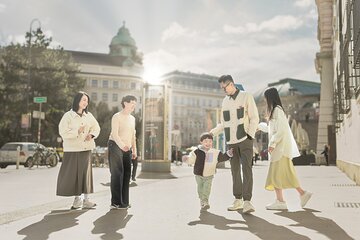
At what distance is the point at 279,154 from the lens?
6953 mm

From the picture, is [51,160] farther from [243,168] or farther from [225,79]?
[243,168]

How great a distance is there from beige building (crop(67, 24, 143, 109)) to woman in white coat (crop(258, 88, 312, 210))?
9637 centimetres

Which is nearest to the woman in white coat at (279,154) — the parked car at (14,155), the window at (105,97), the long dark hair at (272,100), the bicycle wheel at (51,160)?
the long dark hair at (272,100)

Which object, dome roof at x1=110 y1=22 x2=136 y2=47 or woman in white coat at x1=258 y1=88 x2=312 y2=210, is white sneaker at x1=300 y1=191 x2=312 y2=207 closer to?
woman in white coat at x1=258 y1=88 x2=312 y2=210

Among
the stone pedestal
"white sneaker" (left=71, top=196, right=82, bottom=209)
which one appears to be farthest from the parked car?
"white sneaker" (left=71, top=196, right=82, bottom=209)

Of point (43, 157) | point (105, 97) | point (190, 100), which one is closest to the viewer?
point (43, 157)

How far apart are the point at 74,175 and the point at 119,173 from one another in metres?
0.67

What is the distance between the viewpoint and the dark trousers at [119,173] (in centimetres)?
695

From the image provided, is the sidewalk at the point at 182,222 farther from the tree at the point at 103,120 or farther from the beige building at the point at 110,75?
the beige building at the point at 110,75

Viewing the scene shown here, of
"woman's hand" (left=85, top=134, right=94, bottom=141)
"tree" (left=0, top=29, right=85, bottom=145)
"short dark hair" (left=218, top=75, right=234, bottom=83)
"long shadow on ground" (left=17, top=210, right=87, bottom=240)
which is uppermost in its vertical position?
"tree" (left=0, top=29, right=85, bottom=145)

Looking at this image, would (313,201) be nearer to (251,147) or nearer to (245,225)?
(251,147)

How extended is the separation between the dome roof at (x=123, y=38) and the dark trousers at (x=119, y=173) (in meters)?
111

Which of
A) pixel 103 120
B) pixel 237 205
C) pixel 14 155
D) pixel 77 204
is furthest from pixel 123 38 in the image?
pixel 237 205

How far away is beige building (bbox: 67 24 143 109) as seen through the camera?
103 metres
